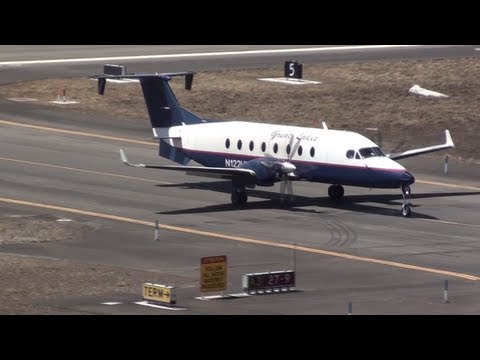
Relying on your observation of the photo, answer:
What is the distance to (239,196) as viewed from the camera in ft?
207

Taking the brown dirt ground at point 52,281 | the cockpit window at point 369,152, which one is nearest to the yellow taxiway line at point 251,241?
the brown dirt ground at point 52,281

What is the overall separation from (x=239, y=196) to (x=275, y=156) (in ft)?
8.48

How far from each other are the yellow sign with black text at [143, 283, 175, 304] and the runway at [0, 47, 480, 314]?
66 centimetres

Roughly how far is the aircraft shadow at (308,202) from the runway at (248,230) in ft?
0.30

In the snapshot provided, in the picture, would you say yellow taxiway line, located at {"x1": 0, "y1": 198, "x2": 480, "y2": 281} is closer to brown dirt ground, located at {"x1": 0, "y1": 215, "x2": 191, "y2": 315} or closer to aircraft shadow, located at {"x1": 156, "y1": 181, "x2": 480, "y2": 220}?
aircraft shadow, located at {"x1": 156, "y1": 181, "x2": 480, "y2": 220}

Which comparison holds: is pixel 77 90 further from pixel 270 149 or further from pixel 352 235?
pixel 352 235

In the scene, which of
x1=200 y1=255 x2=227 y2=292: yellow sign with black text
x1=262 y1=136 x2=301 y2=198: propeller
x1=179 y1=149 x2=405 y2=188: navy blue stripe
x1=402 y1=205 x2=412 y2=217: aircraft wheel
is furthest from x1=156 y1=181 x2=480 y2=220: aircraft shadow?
x1=200 y1=255 x2=227 y2=292: yellow sign with black text

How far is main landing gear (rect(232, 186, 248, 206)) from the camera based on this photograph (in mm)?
62906

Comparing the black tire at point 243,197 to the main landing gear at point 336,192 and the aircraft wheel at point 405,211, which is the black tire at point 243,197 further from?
the aircraft wheel at point 405,211

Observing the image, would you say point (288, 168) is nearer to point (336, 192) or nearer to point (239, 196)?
point (239, 196)

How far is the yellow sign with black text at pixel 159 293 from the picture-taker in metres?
44.0

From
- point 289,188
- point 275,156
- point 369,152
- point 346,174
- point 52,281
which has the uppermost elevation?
point 369,152

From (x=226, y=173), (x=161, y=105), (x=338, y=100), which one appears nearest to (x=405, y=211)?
(x=226, y=173)

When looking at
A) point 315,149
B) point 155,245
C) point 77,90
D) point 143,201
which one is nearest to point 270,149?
point 315,149
